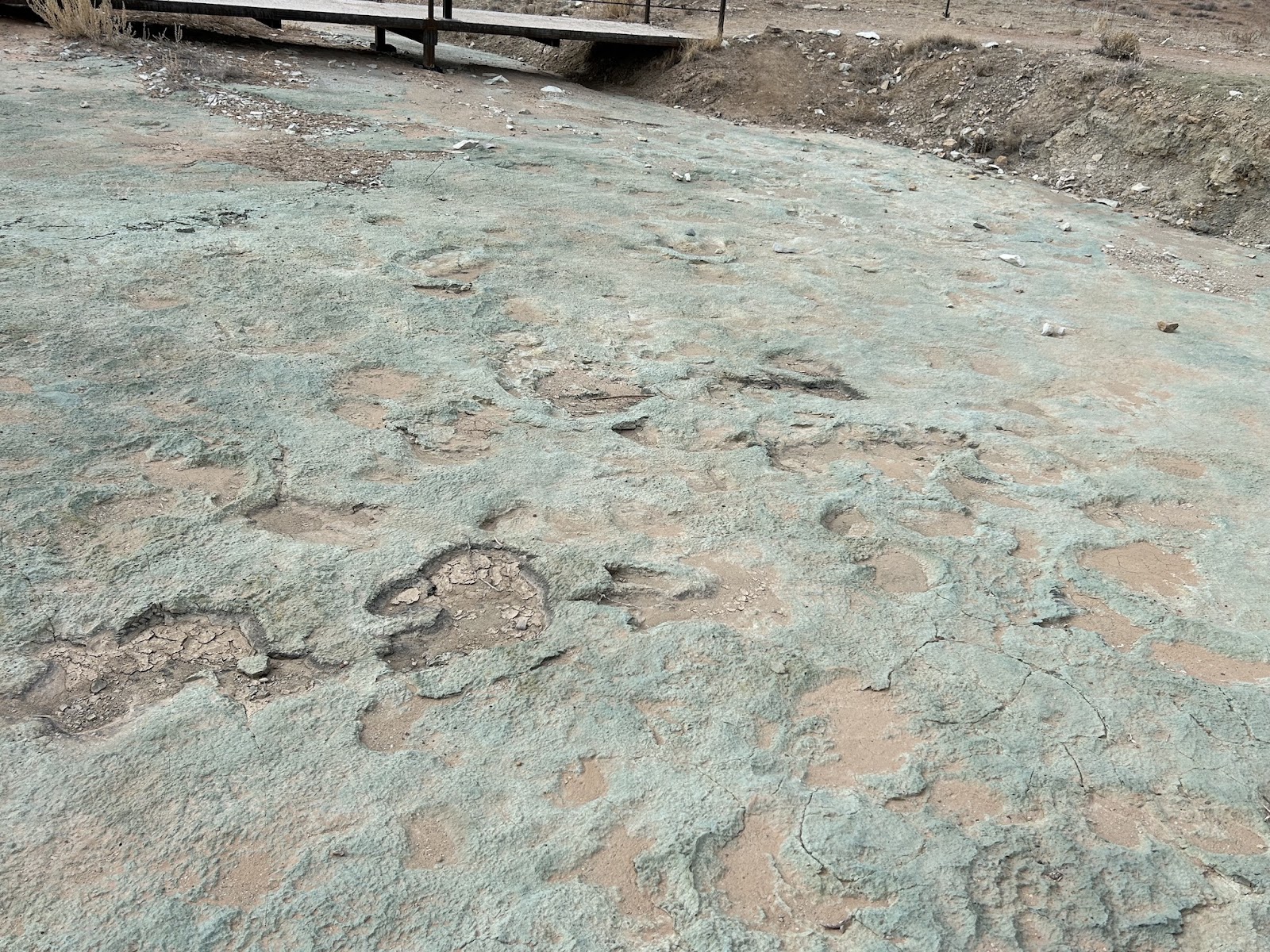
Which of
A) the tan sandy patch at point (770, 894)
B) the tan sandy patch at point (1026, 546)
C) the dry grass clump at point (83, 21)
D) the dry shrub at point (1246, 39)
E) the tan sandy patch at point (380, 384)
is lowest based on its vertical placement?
the tan sandy patch at point (770, 894)

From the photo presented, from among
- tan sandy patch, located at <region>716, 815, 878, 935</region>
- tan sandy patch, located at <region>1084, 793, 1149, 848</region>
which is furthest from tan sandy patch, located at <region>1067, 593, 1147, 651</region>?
tan sandy patch, located at <region>716, 815, 878, 935</region>

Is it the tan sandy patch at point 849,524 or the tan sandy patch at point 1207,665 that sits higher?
the tan sandy patch at point 849,524

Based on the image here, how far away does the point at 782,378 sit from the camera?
3162 mm

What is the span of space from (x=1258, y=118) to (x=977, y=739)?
18.0ft

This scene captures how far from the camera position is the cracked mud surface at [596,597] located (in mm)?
1471

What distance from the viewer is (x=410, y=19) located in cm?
778

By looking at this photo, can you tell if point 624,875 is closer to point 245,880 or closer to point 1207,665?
point 245,880

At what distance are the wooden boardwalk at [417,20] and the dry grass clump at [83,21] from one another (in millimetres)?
414

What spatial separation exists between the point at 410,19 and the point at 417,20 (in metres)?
0.05

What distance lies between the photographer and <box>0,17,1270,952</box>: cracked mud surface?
147cm

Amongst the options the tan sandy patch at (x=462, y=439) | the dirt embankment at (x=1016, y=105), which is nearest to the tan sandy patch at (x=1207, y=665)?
the tan sandy patch at (x=462, y=439)

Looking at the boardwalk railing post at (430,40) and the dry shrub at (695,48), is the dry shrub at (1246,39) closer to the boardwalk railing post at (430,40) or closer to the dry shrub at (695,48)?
the dry shrub at (695,48)

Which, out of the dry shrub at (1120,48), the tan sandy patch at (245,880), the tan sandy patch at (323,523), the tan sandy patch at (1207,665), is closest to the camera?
the tan sandy patch at (245,880)

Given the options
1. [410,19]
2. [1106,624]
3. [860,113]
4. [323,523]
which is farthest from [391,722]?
[410,19]
